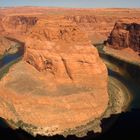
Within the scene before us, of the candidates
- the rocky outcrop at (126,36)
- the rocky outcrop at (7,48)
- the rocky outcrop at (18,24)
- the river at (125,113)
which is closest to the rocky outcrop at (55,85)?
the river at (125,113)

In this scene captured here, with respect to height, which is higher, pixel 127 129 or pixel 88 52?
pixel 88 52

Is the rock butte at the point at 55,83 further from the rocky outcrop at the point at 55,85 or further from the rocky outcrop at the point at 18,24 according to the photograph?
the rocky outcrop at the point at 18,24

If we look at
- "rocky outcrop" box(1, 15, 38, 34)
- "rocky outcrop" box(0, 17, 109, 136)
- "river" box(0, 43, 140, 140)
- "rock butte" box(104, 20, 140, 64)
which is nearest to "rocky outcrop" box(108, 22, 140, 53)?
"rock butte" box(104, 20, 140, 64)

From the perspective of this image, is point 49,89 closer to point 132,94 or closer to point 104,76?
point 104,76

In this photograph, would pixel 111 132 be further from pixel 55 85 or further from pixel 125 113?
pixel 55 85

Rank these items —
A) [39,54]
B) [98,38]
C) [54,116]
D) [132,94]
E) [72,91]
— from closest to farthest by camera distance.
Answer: [54,116] < [72,91] < [39,54] < [132,94] < [98,38]

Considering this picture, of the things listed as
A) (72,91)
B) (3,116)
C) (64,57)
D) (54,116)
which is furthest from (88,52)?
(3,116)

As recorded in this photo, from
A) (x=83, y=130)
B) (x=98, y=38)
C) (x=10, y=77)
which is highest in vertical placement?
(x=10, y=77)

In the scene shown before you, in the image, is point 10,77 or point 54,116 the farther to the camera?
point 10,77
